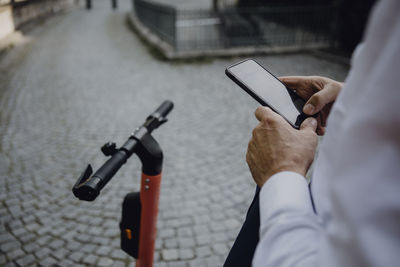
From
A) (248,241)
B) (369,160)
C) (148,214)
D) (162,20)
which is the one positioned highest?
(369,160)

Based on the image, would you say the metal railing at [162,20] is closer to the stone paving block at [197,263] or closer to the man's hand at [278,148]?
the stone paving block at [197,263]

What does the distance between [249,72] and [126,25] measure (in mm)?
15984

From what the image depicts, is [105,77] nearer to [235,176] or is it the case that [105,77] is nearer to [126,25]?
[235,176]

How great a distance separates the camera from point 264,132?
42.6 inches

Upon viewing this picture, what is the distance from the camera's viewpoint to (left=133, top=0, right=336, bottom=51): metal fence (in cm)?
951

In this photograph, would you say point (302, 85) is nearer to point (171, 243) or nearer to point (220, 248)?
point (220, 248)

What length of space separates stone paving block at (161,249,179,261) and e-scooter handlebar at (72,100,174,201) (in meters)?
1.50

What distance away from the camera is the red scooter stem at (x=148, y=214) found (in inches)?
70.1

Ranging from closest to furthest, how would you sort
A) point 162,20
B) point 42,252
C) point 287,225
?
point 287,225
point 42,252
point 162,20

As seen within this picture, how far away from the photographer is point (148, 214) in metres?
1.87

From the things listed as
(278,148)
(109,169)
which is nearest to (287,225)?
(278,148)

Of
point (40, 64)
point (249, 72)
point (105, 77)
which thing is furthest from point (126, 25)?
point (249, 72)

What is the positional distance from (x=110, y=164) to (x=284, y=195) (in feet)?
2.48

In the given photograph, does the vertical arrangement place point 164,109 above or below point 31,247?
above
